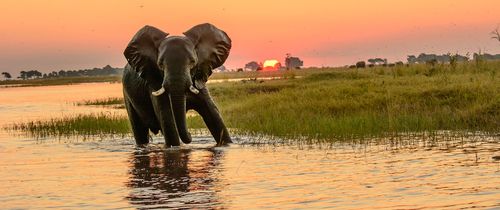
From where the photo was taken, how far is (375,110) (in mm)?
23828

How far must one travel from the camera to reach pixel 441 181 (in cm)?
1175

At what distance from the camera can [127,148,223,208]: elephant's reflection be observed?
11138mm

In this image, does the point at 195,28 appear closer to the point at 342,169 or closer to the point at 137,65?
the point at 137,65

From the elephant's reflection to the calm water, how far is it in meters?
0.02

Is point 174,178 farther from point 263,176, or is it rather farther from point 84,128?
point 84,128

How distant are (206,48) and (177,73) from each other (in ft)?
5.42

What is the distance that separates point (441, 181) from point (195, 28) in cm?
755

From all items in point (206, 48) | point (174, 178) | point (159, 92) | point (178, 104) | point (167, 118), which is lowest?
point (174, 178)

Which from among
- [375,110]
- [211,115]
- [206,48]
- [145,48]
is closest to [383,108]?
[375,110]

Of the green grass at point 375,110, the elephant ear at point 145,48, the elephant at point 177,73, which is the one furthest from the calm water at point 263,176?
the green grass at point 375,110

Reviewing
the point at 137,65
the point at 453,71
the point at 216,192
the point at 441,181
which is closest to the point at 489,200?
the point at 441,181

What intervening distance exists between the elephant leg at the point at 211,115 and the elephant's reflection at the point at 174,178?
1.63ft

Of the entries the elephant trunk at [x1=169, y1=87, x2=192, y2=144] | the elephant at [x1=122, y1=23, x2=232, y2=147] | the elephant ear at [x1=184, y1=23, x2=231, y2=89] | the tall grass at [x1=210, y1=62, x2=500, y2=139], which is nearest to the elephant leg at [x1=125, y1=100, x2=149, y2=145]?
the elephant at [x1=122, y1=23, x2=232, y2=147]

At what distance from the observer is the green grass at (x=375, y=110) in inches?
780
